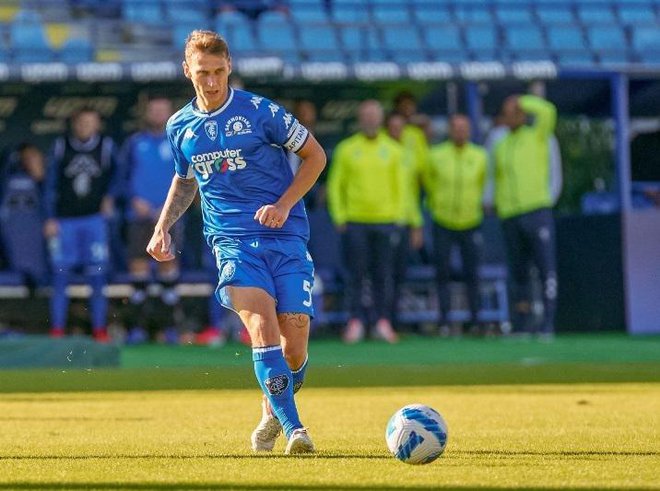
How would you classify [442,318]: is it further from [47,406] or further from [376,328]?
[47,406]

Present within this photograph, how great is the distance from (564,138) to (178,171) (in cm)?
2056

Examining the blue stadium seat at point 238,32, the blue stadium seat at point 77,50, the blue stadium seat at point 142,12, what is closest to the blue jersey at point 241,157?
the blue stadium seat at point 77,50

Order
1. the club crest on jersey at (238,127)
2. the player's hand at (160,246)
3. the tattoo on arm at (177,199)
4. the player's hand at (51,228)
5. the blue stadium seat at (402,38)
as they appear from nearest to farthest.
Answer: the club crest on jersey at (238,127) → the player's hand at (160,246) → the tattoo on arm at (177,199) → the player's hand at (51,228) → the blue stadium seat at (402,38)

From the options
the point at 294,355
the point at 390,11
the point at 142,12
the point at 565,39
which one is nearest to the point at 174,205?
the point at 294,355

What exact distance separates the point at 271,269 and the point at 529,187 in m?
11.3

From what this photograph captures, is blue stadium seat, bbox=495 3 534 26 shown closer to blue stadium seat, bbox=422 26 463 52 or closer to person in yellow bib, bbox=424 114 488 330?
blue stadium seat, bbox=422 26 463 52

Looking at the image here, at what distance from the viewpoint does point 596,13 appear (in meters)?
24.9

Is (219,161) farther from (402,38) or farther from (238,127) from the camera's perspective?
(402,38)

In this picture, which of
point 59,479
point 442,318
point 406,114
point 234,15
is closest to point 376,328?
point 442,318

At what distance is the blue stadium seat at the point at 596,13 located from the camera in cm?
2464

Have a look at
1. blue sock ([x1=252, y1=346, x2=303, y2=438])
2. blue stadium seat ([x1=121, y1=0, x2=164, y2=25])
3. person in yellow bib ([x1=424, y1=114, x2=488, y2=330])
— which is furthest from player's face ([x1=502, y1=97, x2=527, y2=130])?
blue sock ([x1=252, y1=346, x2=303, y2=438])

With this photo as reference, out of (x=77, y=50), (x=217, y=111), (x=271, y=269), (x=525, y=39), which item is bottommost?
(x=271, y=269)

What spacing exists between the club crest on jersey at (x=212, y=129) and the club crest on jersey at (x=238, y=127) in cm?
5

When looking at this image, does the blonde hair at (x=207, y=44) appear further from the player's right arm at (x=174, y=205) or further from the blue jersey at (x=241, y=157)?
the player's right arm at (x=174, y=205)
